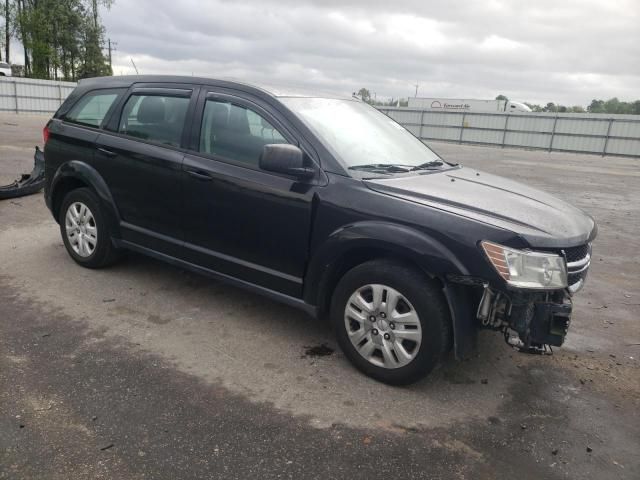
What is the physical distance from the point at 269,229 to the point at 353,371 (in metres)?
1.09

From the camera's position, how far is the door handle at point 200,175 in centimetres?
381

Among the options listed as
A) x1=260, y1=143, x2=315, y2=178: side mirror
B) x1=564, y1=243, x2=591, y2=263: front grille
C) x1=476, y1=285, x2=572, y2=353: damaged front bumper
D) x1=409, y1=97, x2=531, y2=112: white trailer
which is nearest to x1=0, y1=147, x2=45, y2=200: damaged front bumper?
x1=260, y1=143, x2=315, y2=178: side mirror

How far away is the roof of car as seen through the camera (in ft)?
12.5

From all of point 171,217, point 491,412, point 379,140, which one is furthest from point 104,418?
point 379,140

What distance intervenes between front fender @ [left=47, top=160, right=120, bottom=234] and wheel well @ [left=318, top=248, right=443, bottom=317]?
2.16 m

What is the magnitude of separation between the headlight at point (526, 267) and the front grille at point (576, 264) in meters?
0.18

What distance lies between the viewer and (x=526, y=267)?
282cm

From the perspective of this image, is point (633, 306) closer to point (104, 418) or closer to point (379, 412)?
point (379, 412)

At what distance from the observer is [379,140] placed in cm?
400

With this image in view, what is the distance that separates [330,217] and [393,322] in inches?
29.5

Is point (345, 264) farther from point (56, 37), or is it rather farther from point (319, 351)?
point (56, 37)

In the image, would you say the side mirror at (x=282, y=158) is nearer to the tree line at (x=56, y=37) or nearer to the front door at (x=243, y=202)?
the front door at (x=243, y=202)

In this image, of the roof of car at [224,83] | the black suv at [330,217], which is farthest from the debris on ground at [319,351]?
the roof of car at [224,83]

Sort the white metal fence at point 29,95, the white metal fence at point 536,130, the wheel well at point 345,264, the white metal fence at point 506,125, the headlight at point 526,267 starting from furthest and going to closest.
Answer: the white metal fence at point 29,95 < the white metal fence at point 506,125 < the white metal fence at point 536,130 < the wheel well at point 345,264 < the headlight at point 526,267
